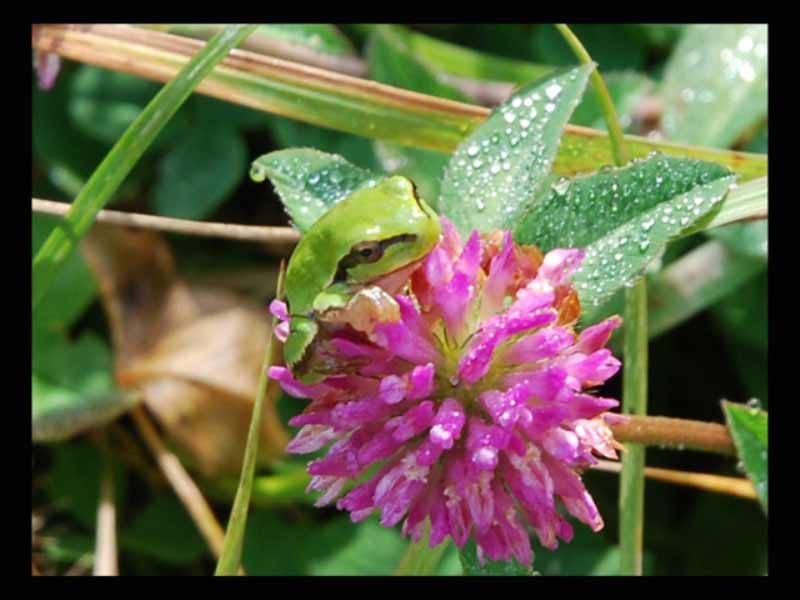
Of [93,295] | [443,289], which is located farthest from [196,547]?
[443,289]

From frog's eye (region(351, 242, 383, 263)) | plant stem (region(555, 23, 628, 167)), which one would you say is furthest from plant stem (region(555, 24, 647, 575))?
frog's eye (region(351, 242, 383, 263))

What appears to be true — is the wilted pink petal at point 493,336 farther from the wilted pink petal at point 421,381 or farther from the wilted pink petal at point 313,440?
the wilted pink petal at point 313,440

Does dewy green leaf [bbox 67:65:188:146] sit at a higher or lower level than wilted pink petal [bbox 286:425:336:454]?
higher

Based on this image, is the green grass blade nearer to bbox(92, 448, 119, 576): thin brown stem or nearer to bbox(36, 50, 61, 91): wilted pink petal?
bbox(36, 50, 61, 91): wilted pink petal

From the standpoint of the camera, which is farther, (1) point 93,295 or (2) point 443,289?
(1) point 93,295

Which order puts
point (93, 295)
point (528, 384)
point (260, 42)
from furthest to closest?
point (93, 295), point (260, 42), point (528, 384)

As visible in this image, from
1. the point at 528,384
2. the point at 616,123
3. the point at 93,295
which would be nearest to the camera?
the point at 528,384

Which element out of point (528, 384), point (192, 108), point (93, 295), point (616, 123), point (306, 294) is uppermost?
point (192, 108)

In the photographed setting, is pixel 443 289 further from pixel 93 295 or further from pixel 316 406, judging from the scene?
pixel 93 295
